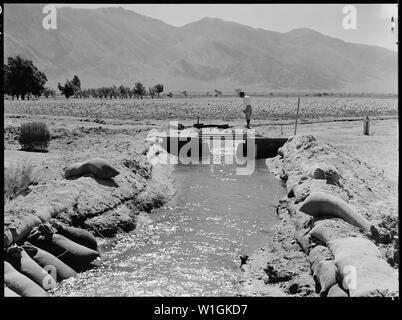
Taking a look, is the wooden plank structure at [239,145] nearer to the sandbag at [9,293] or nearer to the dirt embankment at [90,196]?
the dirt embankment at [90,196]

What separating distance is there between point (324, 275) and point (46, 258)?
364cm

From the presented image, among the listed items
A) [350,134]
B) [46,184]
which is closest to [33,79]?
[350,134]

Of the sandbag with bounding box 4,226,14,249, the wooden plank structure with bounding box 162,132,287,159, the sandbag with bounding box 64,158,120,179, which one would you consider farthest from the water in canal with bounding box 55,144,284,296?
the wooden plank structure with bounding box 162,132,287,159

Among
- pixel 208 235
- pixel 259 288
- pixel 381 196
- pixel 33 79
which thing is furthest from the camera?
pixel 33 79

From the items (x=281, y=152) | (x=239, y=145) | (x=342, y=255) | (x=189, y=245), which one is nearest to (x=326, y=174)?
(x=189, y=245)

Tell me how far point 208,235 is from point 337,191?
8.59 feet

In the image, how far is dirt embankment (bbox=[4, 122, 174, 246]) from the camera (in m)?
7.63

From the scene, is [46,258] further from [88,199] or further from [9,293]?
[88,199]

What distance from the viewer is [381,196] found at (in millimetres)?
10758

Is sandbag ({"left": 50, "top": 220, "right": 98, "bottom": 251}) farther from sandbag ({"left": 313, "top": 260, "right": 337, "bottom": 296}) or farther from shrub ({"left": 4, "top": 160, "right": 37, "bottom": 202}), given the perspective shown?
sandbag ({"left": 313, "top": 260, "right": 337, "bottom": 296})

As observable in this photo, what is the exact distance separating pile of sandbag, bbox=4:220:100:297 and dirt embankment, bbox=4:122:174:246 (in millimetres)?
216

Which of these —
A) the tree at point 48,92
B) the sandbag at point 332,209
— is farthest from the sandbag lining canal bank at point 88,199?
the tree at point 48,92

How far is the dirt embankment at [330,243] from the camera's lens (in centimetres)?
541
